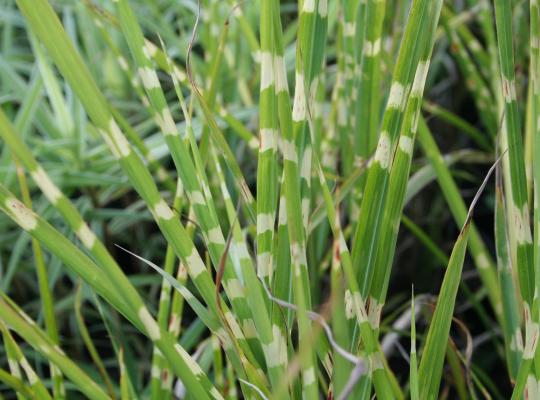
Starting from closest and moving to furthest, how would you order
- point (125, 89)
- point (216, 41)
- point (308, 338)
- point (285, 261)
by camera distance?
point (308, 338)
point (285, 261)
point (216, 41)
point (125, 89)

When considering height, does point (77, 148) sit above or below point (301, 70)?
below

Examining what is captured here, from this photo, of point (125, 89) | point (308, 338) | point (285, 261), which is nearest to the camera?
point (308, 338)

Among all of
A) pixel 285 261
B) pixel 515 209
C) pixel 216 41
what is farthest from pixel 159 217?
pixel 216 41

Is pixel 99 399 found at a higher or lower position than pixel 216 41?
lower

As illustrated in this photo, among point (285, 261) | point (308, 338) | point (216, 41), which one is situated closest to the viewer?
point (308, 338)

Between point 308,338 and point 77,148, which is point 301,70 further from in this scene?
point 77,148

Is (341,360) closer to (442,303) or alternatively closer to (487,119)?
(442,303)

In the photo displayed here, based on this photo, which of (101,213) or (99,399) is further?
(101,213)

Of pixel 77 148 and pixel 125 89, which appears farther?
pixel 125 89

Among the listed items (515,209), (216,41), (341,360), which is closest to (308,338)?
(341,360)
